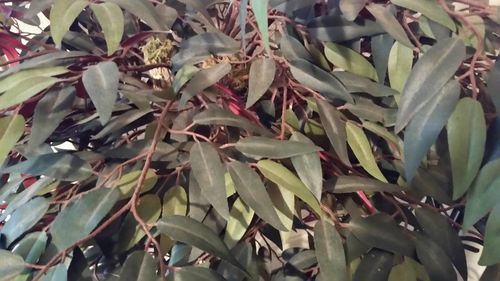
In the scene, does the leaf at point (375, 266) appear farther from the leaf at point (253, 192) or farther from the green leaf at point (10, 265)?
the green leaf at point (10, 265)

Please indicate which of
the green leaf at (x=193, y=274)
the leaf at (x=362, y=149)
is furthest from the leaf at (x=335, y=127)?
the green leaf at (x=193, y=274)

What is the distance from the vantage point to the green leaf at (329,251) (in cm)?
33

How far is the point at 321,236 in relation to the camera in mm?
347

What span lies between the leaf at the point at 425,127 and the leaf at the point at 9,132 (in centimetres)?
25

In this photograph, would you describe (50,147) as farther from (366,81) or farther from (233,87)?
(366,81)

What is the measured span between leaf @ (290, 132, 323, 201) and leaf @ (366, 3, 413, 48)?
0.11 m

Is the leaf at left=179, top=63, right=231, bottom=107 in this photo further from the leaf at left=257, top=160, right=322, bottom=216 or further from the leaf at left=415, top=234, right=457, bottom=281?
the leaf at left=415, top=234, right=457, bottom=281

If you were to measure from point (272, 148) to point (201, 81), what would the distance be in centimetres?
8

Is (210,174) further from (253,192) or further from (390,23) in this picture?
(390,23)

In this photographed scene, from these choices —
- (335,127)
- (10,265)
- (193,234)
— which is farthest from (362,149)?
(10,265)

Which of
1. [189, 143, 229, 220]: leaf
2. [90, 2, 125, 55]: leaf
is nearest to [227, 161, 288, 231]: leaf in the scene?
[189, 143, 229, 220]: leaf

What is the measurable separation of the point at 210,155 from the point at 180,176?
0.20 feet

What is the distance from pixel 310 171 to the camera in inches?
14.2

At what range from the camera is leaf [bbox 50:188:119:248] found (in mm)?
311
